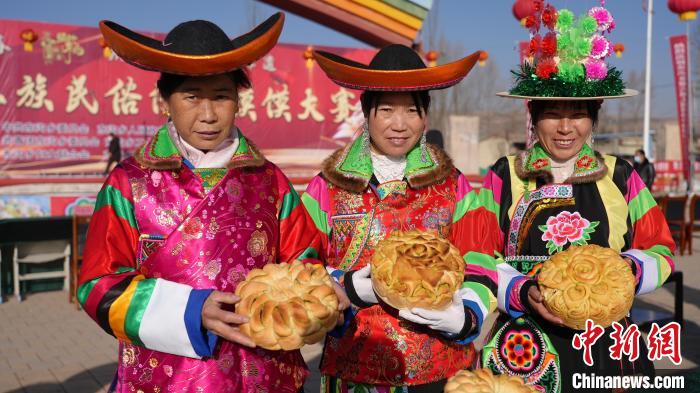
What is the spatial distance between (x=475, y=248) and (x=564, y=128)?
28.6 inches

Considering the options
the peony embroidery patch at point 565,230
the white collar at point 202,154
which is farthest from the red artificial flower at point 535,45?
the white collar at point 202,154

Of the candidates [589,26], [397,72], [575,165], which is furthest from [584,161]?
[397,72]

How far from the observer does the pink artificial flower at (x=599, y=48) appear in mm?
2951

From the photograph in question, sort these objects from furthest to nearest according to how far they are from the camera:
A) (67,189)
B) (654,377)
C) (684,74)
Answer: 1. (684,74)
2. (67,189)
3. (654,377)

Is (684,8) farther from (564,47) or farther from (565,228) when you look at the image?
(565,228)

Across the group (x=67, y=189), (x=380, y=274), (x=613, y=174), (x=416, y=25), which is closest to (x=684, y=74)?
(x=416, y=25)

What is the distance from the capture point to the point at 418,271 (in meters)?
2.08

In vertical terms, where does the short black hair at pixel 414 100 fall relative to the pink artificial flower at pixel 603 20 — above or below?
below

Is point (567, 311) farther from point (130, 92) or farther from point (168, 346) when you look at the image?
point (130, 92)

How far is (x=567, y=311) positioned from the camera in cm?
237

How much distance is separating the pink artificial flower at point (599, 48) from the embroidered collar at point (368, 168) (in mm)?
836

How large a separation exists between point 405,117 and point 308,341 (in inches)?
46.6

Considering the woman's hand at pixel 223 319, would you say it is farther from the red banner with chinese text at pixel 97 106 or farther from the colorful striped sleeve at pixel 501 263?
the red banner with chinese text at pixel 97 106

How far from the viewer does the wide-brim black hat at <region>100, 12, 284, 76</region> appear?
2059 mm
